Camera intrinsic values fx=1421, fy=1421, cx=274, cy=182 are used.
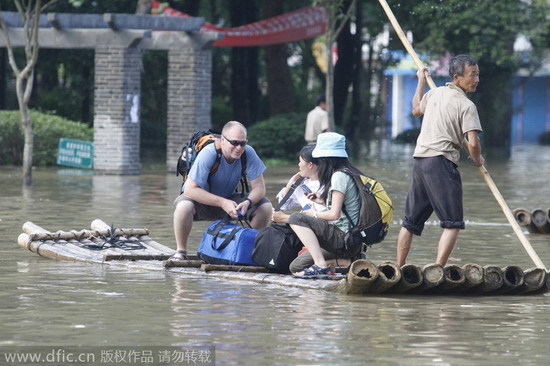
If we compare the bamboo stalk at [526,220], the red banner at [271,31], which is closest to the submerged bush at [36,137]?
the red banner at [271,31]

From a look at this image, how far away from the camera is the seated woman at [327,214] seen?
1112 centimetres

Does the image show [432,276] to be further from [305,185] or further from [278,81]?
[278,81]

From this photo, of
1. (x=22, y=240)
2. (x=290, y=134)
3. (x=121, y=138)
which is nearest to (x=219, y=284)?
(x=22, y=240)

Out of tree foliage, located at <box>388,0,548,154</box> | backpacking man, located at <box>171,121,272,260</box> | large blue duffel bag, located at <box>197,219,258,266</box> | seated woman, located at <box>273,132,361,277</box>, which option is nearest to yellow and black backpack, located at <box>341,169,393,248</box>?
seated woman, located at <box>273,132,361,277</box>

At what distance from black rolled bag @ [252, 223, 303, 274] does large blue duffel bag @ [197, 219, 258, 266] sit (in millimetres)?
132

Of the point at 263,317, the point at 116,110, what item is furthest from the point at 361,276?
the point at 116,110

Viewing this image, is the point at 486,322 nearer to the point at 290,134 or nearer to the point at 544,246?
the point at 544,246

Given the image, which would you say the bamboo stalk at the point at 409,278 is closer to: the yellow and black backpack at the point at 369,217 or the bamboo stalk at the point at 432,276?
the bamboo stalk at the point at 432,276

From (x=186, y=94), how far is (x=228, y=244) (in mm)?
16307

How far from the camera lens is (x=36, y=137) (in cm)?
2852

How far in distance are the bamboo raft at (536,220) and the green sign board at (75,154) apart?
43.1 ft

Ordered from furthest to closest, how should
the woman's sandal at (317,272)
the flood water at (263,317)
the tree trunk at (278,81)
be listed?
the tree trunk at (278,81)
the woman's sandal at (317,272)
the flood water at (263,317)

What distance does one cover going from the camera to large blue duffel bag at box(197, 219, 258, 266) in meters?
11.7

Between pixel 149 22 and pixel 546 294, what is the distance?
54.0 feet
